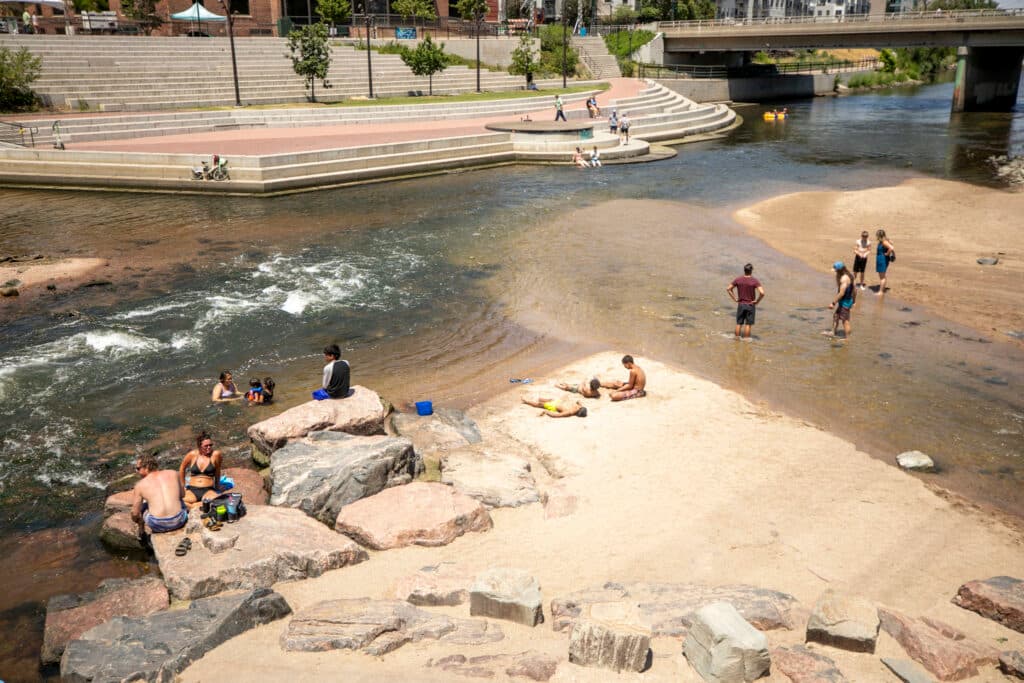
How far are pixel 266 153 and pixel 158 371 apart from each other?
1794cm

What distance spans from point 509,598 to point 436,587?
0.87 meters

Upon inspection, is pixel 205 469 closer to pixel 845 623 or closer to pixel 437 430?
pixel 437 430

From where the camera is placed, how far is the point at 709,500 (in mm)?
10094

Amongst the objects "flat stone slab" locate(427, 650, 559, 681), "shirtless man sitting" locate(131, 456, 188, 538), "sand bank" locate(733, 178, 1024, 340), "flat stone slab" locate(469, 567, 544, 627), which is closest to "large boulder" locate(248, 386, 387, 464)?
"shirtless man sitting" locate(131, 456, 188, 538)

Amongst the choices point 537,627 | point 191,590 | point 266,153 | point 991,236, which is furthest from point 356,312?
Result: point 991,236

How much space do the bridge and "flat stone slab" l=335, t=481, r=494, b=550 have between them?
189ft

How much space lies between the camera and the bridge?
5422cm

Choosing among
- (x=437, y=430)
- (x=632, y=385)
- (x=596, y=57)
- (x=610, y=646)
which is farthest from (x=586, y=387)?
(x=596, y=57)

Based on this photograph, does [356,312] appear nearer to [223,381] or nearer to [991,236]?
[223,381]

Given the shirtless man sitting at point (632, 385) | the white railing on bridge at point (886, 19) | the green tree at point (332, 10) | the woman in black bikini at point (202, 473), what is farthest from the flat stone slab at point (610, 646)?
the white railing on bridge at point (886, 19)

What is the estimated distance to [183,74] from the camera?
44656mm

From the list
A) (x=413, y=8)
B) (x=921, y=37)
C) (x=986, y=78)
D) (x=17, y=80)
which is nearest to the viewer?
(x=17, y=80)

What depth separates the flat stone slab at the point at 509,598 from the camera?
7469 mm

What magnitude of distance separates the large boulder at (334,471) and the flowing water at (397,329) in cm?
175
